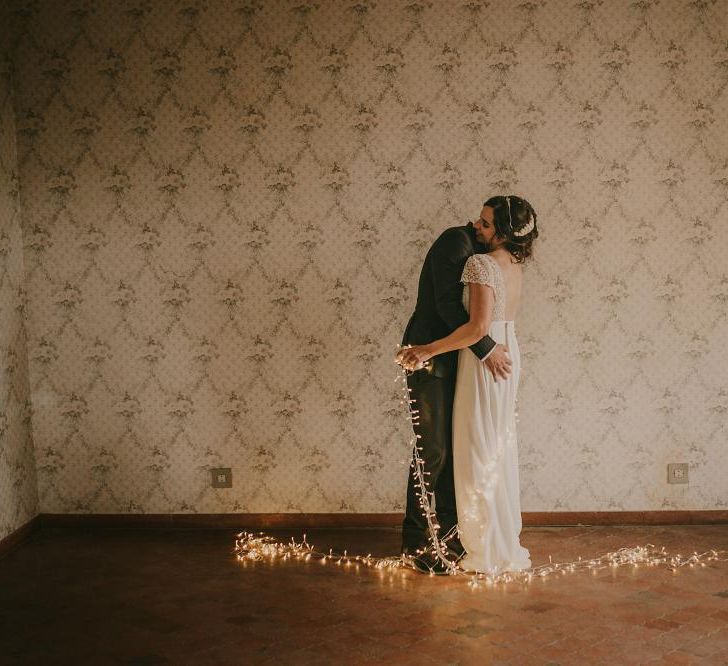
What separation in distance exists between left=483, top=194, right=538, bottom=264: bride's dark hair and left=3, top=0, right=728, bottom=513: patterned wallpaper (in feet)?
2.30

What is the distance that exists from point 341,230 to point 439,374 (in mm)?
1099

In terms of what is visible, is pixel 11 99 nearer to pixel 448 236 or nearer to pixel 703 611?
pixel 448 236

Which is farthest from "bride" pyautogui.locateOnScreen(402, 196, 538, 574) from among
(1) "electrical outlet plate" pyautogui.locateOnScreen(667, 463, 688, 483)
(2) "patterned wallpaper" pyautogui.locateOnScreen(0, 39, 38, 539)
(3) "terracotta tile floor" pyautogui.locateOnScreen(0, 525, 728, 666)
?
(2) "patterned wallpaper" pyautogui.locateOnScreen(0, 39, 38, 539)

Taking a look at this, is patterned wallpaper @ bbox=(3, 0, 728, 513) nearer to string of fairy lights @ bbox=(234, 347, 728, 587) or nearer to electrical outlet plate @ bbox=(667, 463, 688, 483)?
electrical outlet plate @ bbox=(667, 463, 688, 483)

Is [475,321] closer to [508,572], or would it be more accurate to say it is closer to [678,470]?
[508,572]

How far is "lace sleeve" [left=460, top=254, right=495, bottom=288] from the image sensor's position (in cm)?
334

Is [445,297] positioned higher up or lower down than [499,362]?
higher up

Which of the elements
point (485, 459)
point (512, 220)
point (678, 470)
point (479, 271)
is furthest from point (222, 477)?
point (678, 470)

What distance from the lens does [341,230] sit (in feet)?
13.7

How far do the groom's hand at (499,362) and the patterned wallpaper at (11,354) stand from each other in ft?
8.21

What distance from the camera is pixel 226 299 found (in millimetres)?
A: 4242

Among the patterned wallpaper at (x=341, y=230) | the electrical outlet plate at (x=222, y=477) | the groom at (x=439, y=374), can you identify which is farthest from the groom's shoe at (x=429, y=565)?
the electrical outlet plate at (x=222, y=477)

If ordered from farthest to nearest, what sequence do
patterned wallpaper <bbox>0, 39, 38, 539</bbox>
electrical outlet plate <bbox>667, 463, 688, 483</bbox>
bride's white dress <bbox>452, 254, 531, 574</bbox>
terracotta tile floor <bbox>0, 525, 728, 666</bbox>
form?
electrical outlet plate <bbox>667, 463, 688, 483</bbox> → patterned wallpaper <bbox>0, 39, 38, 539</bbox> → bride's white dress <bbox>452, 254, 531, 574</bbox> → terracotta tile floor <bbox>0, 525, 728, 666</bbox>

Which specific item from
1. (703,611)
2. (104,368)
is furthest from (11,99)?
(703,611)
